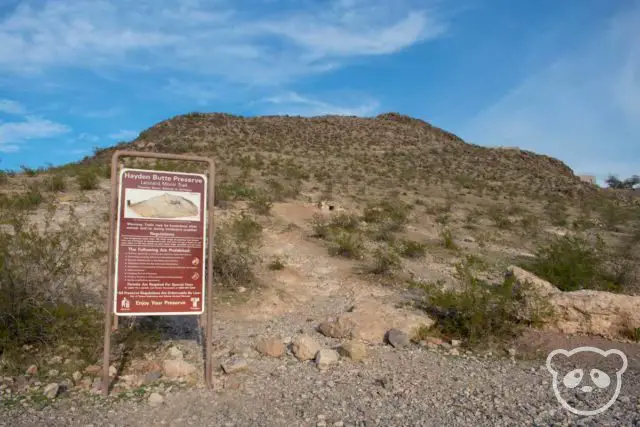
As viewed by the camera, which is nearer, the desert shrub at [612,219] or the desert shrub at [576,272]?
the desert shrub at [576,272]

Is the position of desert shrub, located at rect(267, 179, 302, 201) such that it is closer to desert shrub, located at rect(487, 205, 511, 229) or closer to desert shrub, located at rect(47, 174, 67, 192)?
desert shrub, located at rect(47, 174, 67, 192)

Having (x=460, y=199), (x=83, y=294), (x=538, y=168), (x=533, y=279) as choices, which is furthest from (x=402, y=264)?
(x=538, y=168)

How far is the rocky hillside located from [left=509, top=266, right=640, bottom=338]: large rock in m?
13.9

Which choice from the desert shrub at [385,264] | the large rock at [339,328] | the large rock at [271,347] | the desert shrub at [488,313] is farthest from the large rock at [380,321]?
the desert shrub at [385,264]

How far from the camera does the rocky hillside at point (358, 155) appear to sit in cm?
2578

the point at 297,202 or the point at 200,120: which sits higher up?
the point at 200,120

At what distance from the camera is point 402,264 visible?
31.9 ft

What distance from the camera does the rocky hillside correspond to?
2578cm

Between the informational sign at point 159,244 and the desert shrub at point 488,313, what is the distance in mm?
3162

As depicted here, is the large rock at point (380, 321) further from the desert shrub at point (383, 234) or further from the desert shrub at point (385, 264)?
the desert shrub at point (383, 234)

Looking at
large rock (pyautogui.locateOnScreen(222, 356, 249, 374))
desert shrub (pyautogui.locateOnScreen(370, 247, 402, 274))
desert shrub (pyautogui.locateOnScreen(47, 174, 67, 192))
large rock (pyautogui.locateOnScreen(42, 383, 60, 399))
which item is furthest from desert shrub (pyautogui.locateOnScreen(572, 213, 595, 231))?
large rock (pyautogui.locateOnScreen(42, 383, 60, 399))

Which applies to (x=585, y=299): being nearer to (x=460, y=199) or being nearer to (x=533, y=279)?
(x=533, y=279)

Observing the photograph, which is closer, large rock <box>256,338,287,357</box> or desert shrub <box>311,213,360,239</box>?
large rock <box>256,338,287,357</box>

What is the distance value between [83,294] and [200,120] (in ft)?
115
